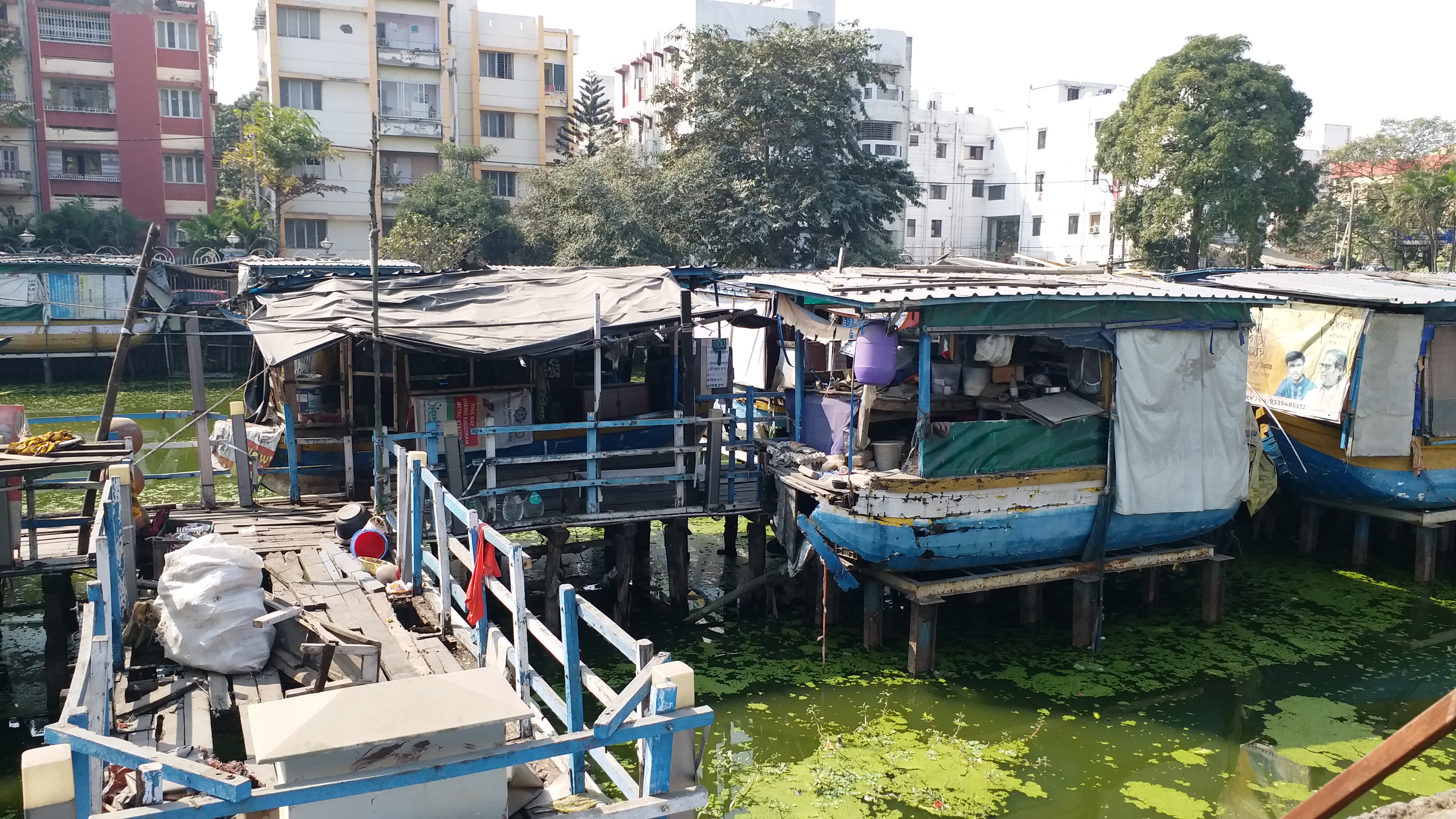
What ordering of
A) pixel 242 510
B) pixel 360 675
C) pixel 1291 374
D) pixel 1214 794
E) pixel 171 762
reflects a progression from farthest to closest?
pixel 1291 374 < pixel 242 510 < pixel 1214 794 < pixel 360 675 < pixel 171 762

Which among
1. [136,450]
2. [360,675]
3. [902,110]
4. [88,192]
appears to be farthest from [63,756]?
[902,110]

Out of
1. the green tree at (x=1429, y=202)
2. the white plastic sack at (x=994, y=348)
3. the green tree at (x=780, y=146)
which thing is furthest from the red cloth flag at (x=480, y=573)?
the green tree at (x=1429, y=202)

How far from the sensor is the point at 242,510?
9.90 metres

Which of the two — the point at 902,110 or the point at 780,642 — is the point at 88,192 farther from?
the point at 780,642

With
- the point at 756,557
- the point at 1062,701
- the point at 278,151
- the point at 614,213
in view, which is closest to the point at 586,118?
the point at 278,151

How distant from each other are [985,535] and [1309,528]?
6.47 m

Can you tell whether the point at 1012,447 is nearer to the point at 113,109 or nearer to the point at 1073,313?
the point at 1073,313

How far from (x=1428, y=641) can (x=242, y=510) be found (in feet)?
40.3

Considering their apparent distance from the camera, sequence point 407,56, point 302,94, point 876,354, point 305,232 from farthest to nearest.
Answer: point 407,56 → point 305,232 → point 302,94 → point 876,354

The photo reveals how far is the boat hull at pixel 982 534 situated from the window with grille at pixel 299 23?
3208cm

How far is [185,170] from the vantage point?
114 ft

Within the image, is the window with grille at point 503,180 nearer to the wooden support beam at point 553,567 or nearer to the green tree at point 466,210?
the green tree at point 466,210

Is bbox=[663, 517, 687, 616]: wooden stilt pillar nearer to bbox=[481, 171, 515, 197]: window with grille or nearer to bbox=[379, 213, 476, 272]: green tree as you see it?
bbox=[379, 213, 476, 272]: green tree

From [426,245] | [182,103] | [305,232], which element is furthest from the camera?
[305,232]
